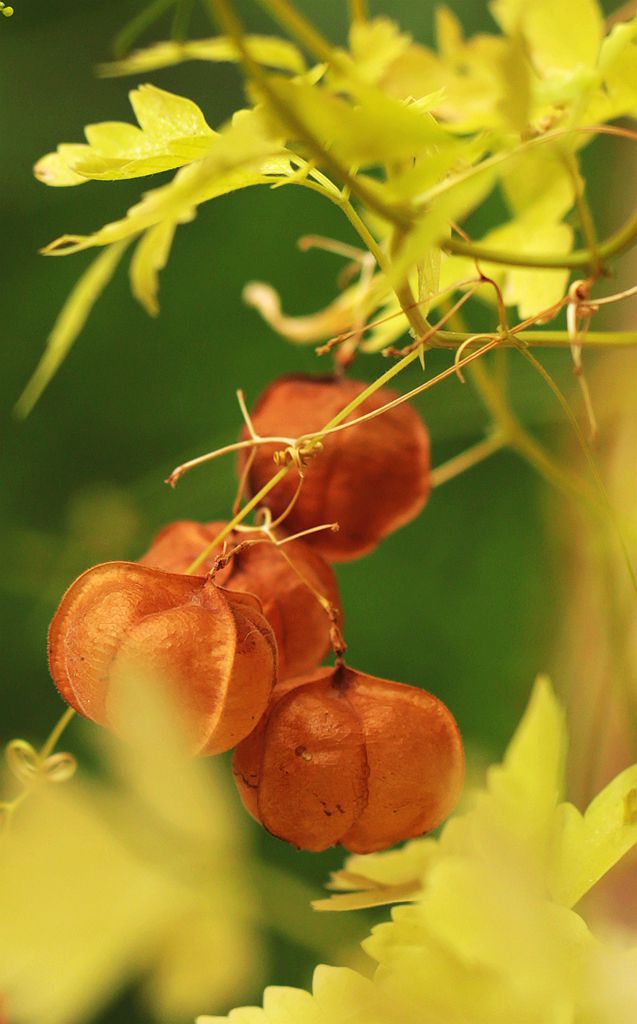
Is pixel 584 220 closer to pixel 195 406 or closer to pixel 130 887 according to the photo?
pixel 130 887

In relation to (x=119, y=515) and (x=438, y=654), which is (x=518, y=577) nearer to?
(x=438, y=654)

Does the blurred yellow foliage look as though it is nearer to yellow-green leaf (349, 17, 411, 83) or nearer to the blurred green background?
yellow-green leaf (349, 17, 411, 83)

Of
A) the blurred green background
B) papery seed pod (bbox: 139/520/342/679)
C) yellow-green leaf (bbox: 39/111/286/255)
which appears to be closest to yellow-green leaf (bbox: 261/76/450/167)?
yellow-green leaf (bbox: 39/111/286/255)

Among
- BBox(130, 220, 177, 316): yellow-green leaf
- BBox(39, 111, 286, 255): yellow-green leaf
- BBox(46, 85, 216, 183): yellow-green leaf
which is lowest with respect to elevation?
BBox(130, 220, 177, 316): yellow-green leaf

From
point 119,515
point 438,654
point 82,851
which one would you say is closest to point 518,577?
point 438,654

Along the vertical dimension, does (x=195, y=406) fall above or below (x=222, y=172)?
below

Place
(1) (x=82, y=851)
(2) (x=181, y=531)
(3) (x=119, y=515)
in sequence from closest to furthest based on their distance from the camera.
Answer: (1) (x=82, y=851) < (2) (x=181, y=531) < (3) (x=119, y=515)

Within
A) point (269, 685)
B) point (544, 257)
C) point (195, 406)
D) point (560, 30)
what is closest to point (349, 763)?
point (269, 685)
